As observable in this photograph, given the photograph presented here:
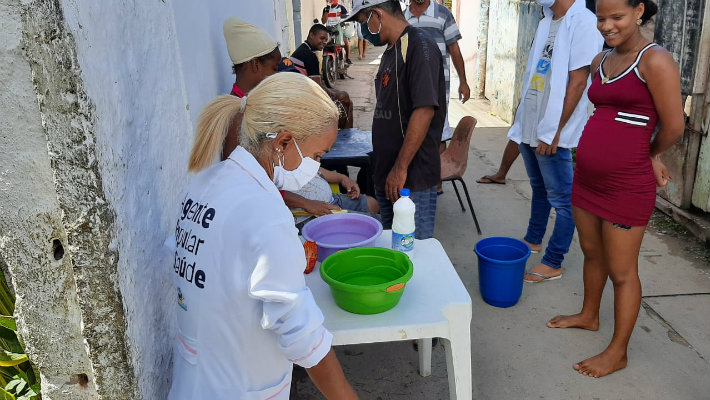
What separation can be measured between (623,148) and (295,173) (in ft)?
5.77

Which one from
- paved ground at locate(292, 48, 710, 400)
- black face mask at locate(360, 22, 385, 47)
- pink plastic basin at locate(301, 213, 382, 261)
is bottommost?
paved ground at locate(292, 48, 710, 400)

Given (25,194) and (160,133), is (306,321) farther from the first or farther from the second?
(160,133)

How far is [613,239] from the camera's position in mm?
2584

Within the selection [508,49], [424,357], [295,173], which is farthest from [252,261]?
[508,49]

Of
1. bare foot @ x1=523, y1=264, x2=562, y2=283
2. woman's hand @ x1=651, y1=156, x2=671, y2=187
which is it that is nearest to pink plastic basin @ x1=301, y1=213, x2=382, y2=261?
woman's hand @ x1=651, y1=156, x2=671, y2=187

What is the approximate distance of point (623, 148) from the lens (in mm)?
2512

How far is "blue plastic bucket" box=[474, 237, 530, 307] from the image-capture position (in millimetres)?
3246

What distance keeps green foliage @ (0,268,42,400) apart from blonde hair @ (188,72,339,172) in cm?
100

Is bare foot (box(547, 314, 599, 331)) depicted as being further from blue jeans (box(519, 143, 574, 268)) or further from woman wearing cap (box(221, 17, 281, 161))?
woman wearing cap (box(221, 17, 281, 161))

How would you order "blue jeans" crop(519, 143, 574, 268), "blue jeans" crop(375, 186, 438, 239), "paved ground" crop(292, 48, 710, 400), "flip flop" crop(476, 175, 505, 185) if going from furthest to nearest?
"flip flop" crop(476, 175, 505, 185)
"blue jeans" crop(519, 143, 574, 268)
"blue jeans" crop(375, 186, 438, 239)
"paved ground" crop(292, 48, 710, 400)

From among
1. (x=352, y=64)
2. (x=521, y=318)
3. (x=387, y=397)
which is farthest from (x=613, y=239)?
(x=352, y=64)

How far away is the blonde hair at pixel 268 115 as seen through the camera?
54.8 inches

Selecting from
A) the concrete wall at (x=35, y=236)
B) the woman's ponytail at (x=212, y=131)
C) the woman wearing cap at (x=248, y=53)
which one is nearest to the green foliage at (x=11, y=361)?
the concrete wall at (x=35, y=236)

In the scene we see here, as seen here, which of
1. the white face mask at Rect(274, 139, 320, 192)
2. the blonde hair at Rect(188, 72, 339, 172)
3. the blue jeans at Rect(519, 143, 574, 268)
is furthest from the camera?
the blue jeans at Rect(519, 143, 574, 268)
